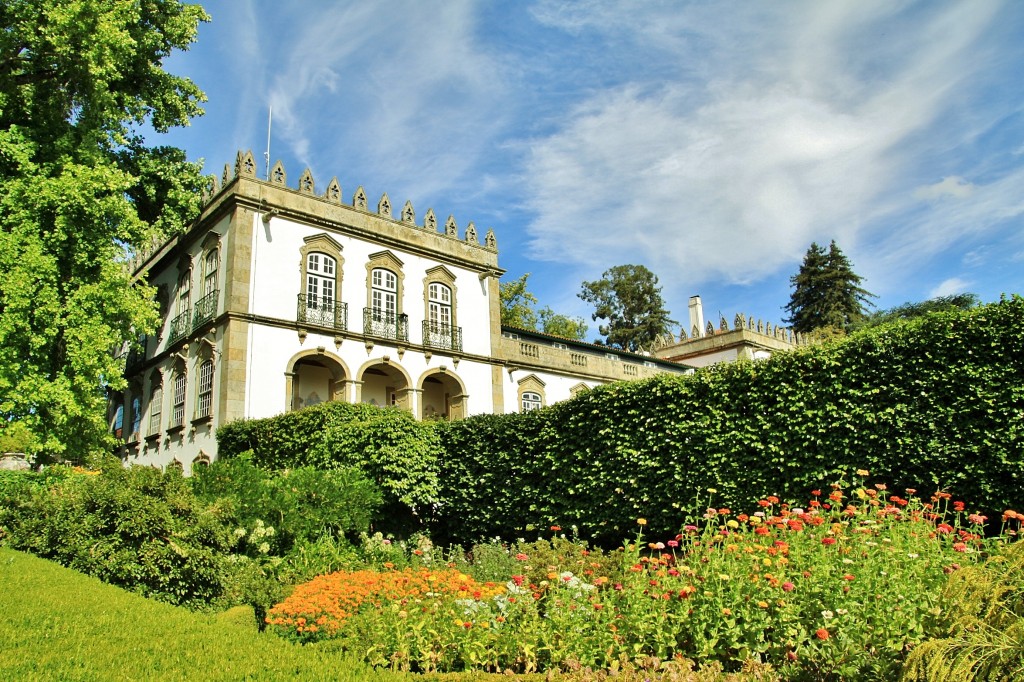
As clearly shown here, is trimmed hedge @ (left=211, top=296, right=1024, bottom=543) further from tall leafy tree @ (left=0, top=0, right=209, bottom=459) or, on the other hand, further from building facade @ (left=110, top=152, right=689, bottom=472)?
tall leafy tree @ (left=0, top=0, right=209, bottom=459)

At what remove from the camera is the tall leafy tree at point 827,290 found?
162 ft

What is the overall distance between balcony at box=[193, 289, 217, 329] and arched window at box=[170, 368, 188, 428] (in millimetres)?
1890

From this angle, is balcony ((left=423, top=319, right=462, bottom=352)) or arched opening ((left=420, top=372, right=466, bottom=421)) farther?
arched opening ((left=420, top=372, right=466, bottom=421))

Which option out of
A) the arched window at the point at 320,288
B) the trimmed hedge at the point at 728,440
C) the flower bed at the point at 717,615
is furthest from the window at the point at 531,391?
the flower bed at the point at 717,615

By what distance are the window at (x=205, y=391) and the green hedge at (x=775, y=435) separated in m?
10.7

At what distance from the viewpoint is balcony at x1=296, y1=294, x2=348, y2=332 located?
21.9 m

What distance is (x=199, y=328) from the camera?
2191cm

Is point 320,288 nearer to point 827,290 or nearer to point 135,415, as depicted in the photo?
point 135,415

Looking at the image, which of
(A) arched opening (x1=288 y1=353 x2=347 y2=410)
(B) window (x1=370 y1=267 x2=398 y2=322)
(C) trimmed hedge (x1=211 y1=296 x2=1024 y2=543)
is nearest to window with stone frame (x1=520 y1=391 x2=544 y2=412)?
(B) window (x1=370 y1=267 x2=398 y2=322)

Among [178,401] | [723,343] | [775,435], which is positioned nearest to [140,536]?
[775,435]

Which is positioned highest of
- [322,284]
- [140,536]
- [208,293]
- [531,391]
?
[322,284]

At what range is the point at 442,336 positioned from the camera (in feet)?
82.7

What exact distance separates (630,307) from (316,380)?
3435cm

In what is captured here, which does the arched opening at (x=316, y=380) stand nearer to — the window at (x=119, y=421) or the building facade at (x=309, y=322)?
the building facade at (x=309, y=322)
